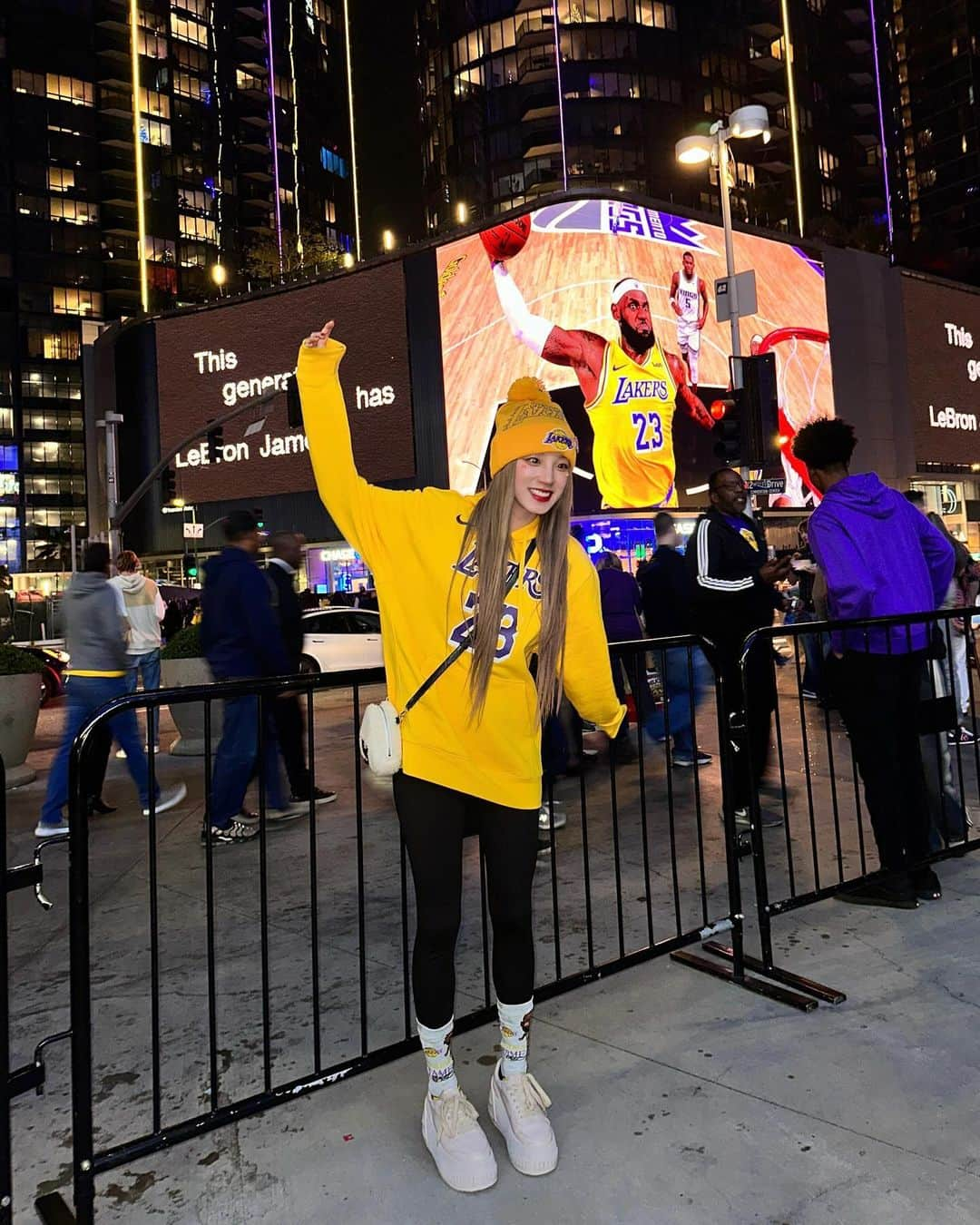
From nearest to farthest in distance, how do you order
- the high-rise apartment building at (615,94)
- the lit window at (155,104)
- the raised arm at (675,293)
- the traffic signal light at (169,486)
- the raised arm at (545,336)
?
the traffic signal light at (169,486)
the raised arm at (545,336)
the raised arm at (675,293)
the high-rise apartment building at (615,94)
the lit window at (155,104)

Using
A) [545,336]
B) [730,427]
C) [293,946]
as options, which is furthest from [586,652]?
[545,336]

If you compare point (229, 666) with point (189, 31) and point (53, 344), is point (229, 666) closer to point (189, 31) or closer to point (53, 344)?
point (53, 344)

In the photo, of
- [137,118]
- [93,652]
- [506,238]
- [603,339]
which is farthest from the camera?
[137,118]

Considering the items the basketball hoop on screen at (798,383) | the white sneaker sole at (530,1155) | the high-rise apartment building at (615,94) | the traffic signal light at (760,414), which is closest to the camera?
the white sneaker sole at (530,1155)

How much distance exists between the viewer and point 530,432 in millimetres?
2426

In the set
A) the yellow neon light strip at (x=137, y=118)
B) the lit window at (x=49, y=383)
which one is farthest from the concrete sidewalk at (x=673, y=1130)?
the lit window at (x=49, y=383)

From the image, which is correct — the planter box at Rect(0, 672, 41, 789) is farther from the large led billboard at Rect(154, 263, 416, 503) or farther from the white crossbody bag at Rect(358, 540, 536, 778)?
the large led billboard at Rect(154, 263, 416, 503)

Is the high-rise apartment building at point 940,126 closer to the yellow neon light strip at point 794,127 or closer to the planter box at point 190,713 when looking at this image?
the yellow neon light strip at point 794,127

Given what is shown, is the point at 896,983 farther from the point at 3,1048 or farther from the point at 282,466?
the point at 282,466

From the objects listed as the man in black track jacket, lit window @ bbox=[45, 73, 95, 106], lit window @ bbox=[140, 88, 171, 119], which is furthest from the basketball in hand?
lit window @ bbox=[45, 73, 95, 106]

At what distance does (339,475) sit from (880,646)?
2918 millimetres

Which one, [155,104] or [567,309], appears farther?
[155,104]

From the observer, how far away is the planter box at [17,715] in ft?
26.4

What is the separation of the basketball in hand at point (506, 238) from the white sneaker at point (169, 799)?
2617cm
